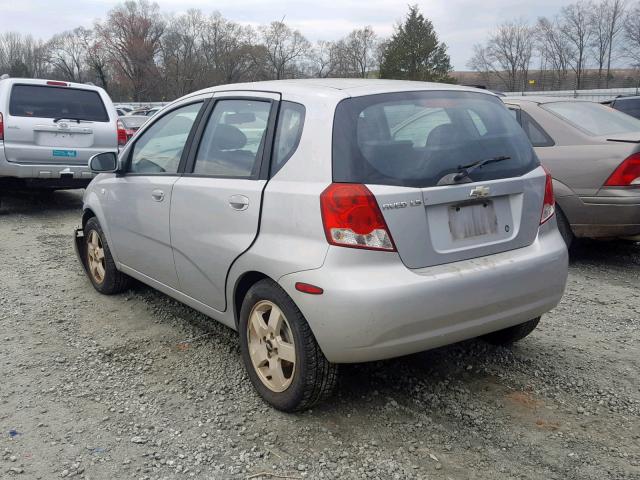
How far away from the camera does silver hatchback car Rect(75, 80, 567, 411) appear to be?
2734 millimetres

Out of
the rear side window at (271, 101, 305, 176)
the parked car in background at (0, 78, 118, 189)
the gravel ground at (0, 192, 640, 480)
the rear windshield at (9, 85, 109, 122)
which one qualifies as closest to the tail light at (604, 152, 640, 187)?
the gravel ground at (0, 192, 640, 480)

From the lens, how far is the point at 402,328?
274 centimetres

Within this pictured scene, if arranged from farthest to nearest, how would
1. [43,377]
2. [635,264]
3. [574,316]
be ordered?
[635,264]
[574,316]
[43,377]

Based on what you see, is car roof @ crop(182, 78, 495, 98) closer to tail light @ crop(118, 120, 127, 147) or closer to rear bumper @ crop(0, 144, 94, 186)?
rear bumper @ crop(0, 144, 94, 186)

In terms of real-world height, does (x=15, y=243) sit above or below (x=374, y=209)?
below

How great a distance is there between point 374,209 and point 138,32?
288 ft

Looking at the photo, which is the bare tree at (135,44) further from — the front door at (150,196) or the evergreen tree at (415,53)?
the front door at (150,196)

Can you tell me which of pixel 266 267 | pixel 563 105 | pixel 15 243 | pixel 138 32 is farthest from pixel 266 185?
pixel 138 32

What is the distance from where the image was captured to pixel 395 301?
2.70 m

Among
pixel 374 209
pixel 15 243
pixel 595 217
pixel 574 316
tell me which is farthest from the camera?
pixel 15 243

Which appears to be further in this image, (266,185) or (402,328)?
(266,185)

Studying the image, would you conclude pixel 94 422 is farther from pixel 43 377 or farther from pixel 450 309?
pixel 450 309

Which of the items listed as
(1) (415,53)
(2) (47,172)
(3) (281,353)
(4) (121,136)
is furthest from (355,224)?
(1) (415,53)

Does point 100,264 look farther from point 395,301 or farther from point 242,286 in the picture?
point 395,301
